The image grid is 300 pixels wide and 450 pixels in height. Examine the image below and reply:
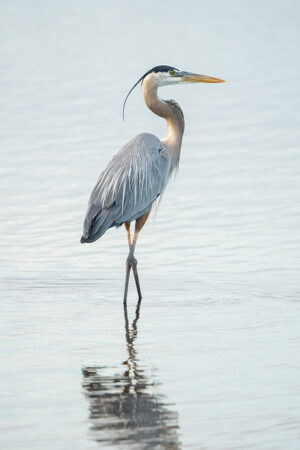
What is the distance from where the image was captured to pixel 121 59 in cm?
2475

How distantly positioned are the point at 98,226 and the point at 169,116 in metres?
1.59

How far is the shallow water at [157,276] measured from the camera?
6.19 m

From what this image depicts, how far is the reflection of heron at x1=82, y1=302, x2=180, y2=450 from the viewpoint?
586cm

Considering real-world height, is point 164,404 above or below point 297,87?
below

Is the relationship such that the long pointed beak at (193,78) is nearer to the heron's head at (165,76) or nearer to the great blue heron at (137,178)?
the heron's head at (165,76)

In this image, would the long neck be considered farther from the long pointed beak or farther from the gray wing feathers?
the long pointed beak

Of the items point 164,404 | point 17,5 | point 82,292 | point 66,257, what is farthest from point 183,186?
point 17,5

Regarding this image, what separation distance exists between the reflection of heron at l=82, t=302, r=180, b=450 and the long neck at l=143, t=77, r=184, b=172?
3.31 m

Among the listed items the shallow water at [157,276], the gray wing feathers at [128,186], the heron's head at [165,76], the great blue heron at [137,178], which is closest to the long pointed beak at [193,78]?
the heron's head at [165,76]

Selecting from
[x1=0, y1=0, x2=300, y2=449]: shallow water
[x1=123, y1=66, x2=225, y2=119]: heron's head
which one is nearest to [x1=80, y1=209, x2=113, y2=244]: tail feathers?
[x1=0, y1=0, x2=300, y2=449]: shallow water

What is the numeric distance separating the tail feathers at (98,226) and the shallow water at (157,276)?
1.42 ft

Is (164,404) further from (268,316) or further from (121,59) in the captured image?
(121,59)

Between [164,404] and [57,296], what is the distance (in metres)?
2.86

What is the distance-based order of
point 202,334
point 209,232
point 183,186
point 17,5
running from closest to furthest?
point 202,334, point 209,232, point 183,186, point 17,5
